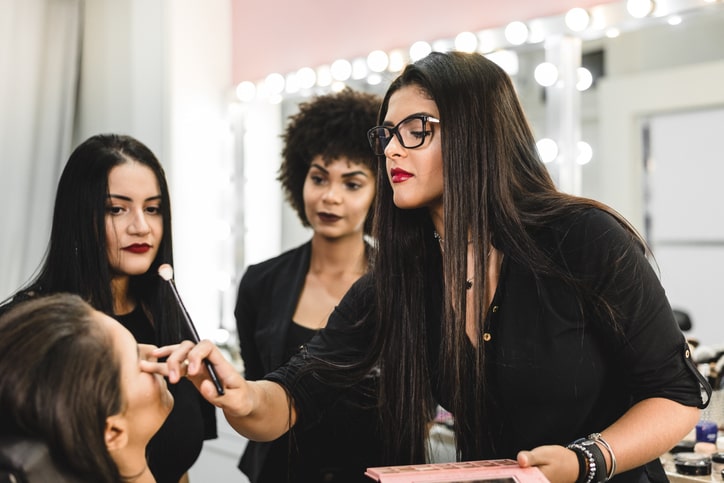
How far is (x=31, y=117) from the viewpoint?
9.98 ft

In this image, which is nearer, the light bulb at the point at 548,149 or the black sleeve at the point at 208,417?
the black sleeve at the point at 208,417

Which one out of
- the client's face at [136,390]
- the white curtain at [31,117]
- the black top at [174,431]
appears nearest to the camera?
the client's face at [136,390]

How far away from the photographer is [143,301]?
1.60 metres

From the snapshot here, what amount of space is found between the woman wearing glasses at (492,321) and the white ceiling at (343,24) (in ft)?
2.85

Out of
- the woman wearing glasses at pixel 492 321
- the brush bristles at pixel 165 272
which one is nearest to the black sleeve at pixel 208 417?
the woman wearing glasses at pixel 492 321

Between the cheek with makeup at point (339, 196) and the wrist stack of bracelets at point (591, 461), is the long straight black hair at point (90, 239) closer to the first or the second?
the cheek with makeup at point (339, 196)

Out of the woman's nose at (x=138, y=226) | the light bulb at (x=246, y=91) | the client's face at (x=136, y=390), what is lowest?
the client's face at (x=136, y=390)

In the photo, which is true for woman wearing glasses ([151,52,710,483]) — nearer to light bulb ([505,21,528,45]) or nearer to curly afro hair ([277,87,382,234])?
curly afro hair ([277,87,382,234])

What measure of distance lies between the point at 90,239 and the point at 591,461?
0.93 metres

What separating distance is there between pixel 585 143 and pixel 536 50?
265mm

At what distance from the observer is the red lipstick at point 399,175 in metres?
1.23

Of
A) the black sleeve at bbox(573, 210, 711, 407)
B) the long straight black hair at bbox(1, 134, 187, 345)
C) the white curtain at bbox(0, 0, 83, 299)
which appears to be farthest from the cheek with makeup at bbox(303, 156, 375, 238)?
the white curtain at bbox(0, 0, 83, 299)

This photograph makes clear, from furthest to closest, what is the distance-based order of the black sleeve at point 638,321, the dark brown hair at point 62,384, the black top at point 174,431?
the black top at point 174,431
the black sleeve at point 638,321
the dark brown hair at point 62,384

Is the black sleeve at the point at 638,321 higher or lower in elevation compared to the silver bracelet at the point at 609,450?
higher
